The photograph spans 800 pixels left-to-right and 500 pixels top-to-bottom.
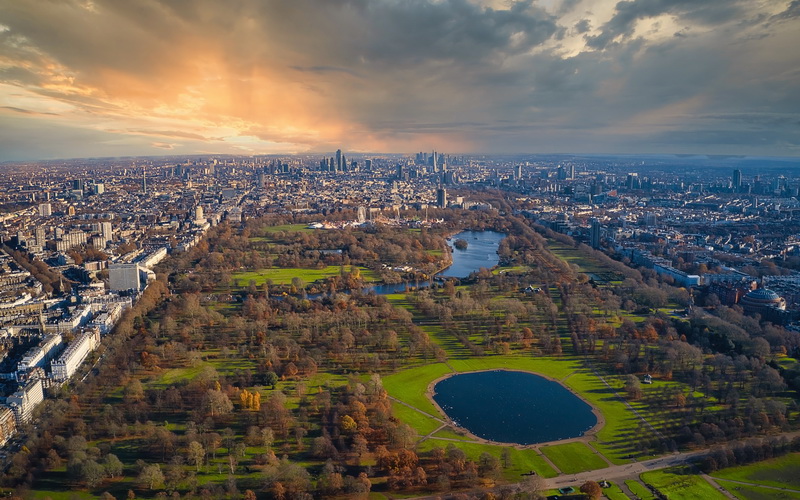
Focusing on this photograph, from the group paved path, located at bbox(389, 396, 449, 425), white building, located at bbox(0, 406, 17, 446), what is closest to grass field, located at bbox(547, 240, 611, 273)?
paved path, located at bbox(389, 396, 449, 425)

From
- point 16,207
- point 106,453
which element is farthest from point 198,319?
point 16,207

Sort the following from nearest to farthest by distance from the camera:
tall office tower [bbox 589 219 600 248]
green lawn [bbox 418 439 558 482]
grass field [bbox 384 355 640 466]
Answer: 1. green lawn [bbox 418 439 558 482]
2. grass field [bbox 384 355 640 466]
3. tall office tower [bbox 589 219 600 248]

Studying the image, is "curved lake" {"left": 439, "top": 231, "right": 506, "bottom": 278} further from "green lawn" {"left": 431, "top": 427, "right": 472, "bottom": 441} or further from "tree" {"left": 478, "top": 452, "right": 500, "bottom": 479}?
"tree" {"left": 478, "top": 452, "right": 500, "bottom": 479}

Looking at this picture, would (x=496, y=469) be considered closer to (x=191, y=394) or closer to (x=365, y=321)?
(x=191, y=394)

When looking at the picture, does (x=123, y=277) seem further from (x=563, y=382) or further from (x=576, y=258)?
(x=576, y=258)

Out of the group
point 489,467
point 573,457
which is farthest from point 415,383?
point 573,457

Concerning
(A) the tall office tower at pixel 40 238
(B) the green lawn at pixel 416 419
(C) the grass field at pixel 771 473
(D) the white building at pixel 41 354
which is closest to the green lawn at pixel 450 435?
(B) the green lawn at pixel 416 419
